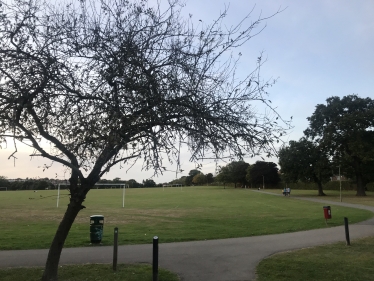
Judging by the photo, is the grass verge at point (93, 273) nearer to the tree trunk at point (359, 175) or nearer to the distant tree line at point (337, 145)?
the distant tree line at point (337, 145)

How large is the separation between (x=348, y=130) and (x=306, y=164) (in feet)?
25.0

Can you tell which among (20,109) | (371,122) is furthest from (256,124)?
(371,122)

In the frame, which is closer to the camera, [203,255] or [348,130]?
[203,255]

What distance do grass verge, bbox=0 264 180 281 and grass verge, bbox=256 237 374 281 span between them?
2.39 meters

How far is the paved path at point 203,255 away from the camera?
8.44 metres

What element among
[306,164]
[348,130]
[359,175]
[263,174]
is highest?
[348,130]

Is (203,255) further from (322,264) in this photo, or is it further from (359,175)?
Result: (359,175)

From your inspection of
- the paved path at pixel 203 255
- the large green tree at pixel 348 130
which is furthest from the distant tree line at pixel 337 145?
the paved path at pixel 203 255

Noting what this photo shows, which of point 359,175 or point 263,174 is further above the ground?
point 263,174

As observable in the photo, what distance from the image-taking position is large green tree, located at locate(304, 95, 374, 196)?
47.3 m

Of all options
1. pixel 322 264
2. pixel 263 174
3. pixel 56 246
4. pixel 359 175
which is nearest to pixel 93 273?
pixel 56 246

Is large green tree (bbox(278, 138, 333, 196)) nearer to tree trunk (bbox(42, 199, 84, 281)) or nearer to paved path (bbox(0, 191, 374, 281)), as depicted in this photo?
paved path (bbox(0, 191, 374, 281))

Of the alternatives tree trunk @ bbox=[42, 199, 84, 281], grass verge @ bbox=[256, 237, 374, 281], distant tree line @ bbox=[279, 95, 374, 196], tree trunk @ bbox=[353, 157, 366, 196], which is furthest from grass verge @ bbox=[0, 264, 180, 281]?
tree trunk @ bbox=[353, 157, 366, 196]

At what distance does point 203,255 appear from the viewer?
33.9 feet
